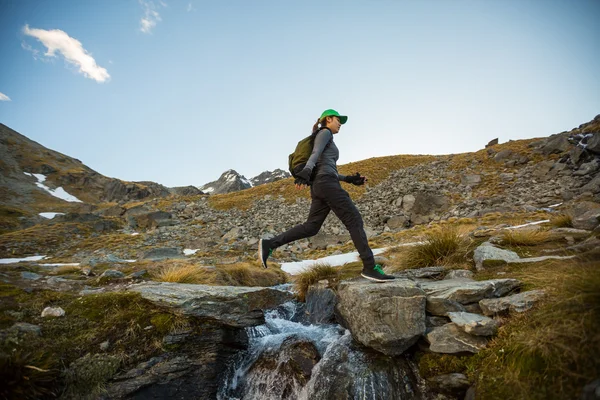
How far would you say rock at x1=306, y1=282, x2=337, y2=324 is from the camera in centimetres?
531

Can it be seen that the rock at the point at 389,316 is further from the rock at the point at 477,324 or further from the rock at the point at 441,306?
the rock at the point at 477,324

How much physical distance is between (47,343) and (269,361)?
3.01 m

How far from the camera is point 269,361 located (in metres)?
4.40

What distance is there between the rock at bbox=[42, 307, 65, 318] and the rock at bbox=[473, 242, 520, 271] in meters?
6.92

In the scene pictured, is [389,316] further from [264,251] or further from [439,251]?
[439,251]

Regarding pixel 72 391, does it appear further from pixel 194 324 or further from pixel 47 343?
pixel 194 324

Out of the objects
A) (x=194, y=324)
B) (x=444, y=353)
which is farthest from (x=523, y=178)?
(x=194, y=324)

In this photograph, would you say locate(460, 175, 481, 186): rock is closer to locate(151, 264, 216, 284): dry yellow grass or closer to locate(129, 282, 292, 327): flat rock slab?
locate(151, 264, 216, 284): dry yellow grass

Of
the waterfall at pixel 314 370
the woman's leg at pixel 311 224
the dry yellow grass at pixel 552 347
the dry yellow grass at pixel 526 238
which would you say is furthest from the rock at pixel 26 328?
the dry yellow grass at pixel 526 238

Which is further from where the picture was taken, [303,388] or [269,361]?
[269,361]

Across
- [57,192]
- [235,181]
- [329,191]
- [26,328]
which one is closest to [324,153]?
[329,191]

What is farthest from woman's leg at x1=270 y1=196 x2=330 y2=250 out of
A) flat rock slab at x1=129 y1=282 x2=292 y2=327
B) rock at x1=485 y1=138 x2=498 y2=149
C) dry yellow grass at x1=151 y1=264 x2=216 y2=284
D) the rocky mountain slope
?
the rocky mountain slope

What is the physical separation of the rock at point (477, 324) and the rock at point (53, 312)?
219 inches

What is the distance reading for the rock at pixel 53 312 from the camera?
4.02m
